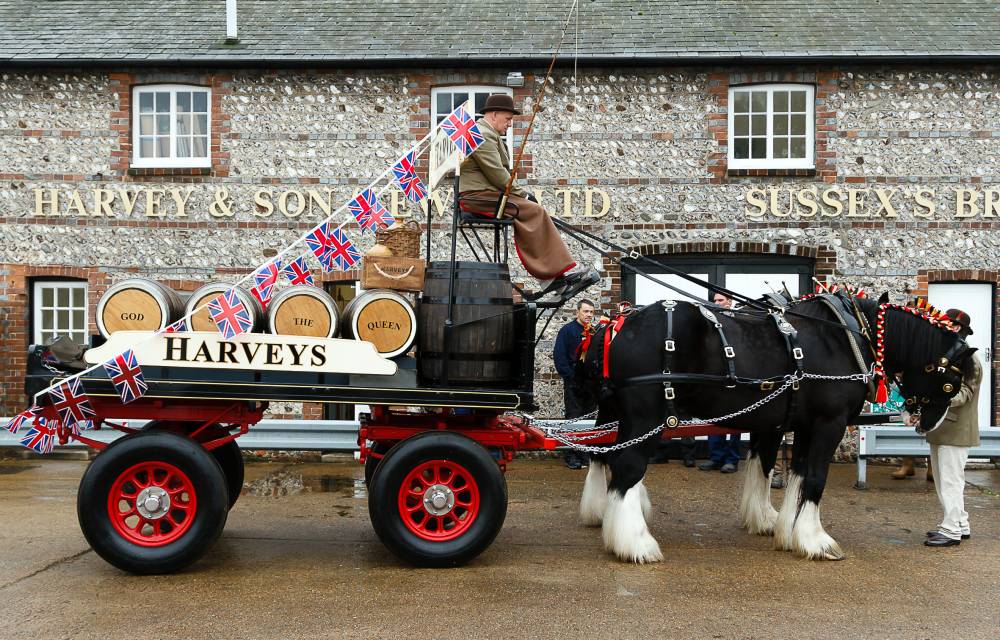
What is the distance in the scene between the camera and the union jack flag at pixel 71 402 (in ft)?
19.8

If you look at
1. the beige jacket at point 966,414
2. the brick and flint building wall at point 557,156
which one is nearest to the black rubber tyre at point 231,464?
the brick and flint building wall at point 557,156

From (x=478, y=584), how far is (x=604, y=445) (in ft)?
5.26

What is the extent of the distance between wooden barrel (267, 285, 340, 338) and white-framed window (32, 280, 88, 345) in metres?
7.12

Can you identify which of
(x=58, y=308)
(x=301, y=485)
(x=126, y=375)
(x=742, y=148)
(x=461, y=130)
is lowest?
(x=301, y=485)

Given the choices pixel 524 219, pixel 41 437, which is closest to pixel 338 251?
pixel 524 219

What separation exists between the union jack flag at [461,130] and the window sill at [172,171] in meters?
6.58

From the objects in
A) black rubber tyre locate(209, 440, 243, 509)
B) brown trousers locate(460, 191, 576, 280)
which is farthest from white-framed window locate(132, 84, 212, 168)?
brown trousers locate(460, 191, 576, 280)

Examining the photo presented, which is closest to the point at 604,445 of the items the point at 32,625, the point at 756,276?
the point at 32,625

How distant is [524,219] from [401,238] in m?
0.85

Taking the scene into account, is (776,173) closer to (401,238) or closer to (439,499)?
(401,238)

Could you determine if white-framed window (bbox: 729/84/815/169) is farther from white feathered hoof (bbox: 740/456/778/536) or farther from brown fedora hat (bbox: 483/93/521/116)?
brown fedora hat (bbox: 483/93/521/116)

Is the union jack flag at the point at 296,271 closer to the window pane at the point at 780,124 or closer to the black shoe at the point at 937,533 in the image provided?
the black shoe at the point at 937,533

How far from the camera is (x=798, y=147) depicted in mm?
12078

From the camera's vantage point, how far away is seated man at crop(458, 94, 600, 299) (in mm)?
6527
